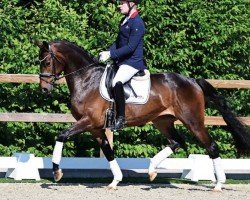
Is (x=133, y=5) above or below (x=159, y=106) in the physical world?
above

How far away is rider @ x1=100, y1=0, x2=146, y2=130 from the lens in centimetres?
1049

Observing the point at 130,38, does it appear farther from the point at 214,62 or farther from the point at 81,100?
the point at 214,62

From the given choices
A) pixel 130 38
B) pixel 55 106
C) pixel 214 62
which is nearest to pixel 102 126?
pixel 130 38

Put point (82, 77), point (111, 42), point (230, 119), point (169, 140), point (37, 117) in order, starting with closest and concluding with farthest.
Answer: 1. point (82, 77)
2. point (230, 119)
3. point (169, 140)
4. point (37, 117)
5. point (111, 42)

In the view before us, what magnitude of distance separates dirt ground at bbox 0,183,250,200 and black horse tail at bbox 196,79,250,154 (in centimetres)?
60

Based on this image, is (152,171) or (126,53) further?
(152,171)

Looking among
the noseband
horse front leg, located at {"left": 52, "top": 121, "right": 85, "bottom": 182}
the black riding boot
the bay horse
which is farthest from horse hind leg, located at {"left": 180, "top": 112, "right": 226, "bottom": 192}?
the noseband

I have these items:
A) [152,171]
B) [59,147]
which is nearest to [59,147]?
[59,147]

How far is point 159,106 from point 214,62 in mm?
2648

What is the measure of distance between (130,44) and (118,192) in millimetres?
1886

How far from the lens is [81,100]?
1058 cm

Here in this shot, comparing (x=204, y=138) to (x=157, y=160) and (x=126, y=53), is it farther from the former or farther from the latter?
(x=126, y=53)

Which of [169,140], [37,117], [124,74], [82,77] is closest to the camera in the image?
[124,74]

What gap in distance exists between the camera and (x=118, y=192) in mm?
10406
